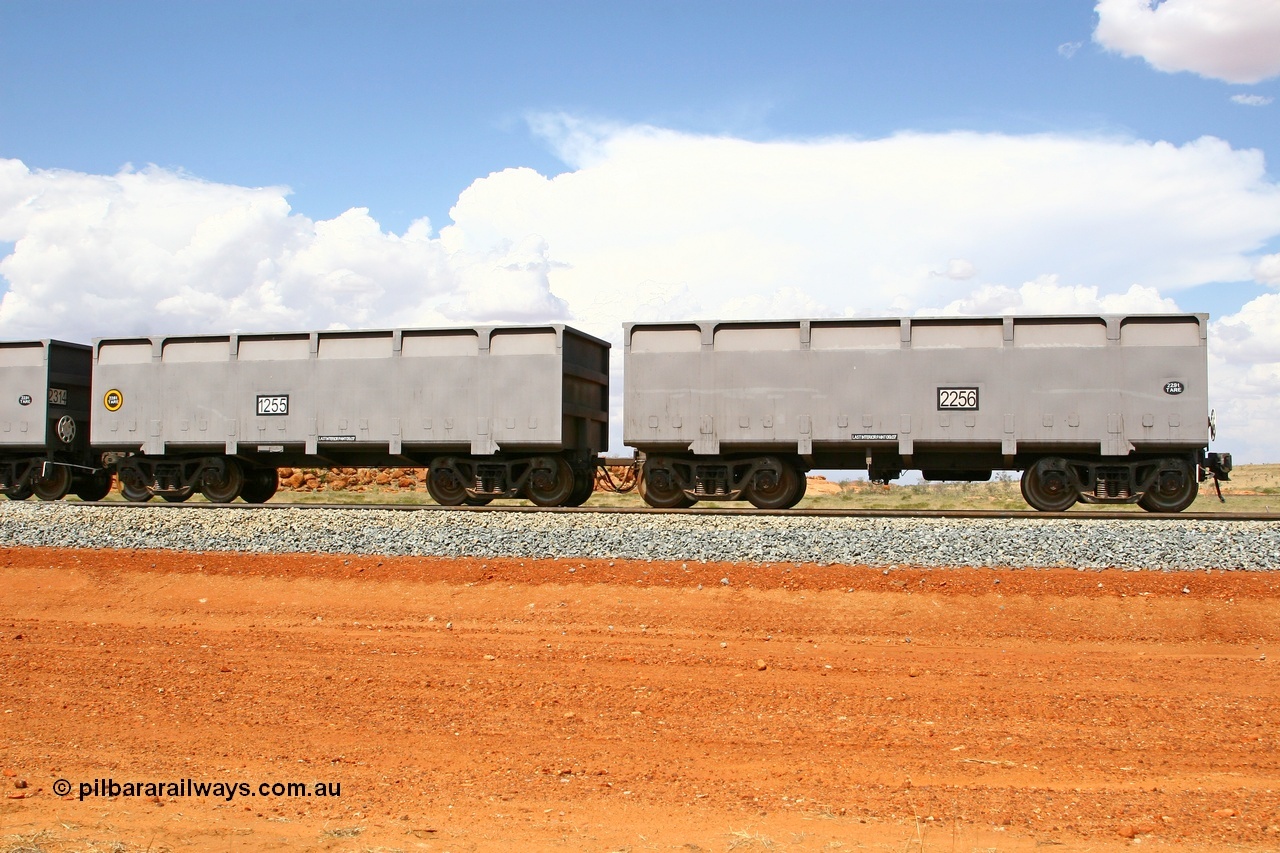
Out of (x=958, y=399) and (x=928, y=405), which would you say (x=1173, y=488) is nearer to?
(x=958, y=399)

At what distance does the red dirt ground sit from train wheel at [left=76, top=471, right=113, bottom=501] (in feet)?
27.9

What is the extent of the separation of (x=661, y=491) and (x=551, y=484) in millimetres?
1958

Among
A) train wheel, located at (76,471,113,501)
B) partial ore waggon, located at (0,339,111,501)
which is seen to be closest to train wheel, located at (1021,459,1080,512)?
partial ore waggon, located at (0,339,111,501)

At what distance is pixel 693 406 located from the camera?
14977mm

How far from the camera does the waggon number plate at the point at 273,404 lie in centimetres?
1678

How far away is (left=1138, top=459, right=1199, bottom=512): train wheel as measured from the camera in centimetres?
1426

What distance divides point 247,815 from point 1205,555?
395 inches

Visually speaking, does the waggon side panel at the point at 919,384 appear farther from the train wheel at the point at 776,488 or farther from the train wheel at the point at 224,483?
the train wheel at the point at 224,483

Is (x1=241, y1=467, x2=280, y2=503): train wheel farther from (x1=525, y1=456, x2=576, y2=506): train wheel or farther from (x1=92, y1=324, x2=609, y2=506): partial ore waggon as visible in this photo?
(x1=525, y1=456, x2=576, y2=506): train wheel

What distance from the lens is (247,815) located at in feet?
16.4

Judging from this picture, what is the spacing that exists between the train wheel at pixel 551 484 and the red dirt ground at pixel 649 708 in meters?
4.54

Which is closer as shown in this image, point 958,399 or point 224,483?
point 958,399

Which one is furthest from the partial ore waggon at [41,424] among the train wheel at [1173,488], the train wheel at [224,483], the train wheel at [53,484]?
the train wheel at [1173,488]

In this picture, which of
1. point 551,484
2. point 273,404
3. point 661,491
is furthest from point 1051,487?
point 273,404
